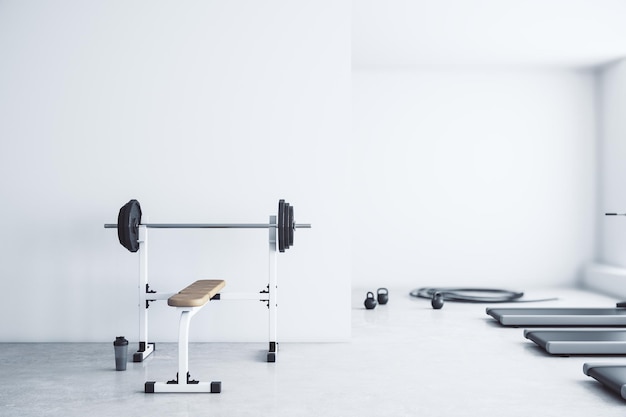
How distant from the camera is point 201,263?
4.88m

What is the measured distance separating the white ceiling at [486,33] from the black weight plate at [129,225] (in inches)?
107

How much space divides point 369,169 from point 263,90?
365cm

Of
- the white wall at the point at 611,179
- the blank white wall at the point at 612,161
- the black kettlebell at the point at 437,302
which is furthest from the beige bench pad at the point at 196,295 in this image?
the blank white wall at the point at 612,161

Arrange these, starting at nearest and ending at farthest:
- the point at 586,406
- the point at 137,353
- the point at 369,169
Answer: the point at 586,406 < the point at 137,353 < the point at 369,169

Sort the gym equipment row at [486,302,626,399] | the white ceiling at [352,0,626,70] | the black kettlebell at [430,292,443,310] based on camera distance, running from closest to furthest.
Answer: the gym equipment row at [486,302,626,399] < the white ceiling at [352,0,626,70] < the black kettlebell at [430,292,443,310]

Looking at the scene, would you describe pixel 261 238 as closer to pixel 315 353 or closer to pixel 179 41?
pixel 315 353

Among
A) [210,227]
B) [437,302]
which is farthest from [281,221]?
[437,302]

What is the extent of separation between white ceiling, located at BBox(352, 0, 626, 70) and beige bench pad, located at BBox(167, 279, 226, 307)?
292cm

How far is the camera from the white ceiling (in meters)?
5.88

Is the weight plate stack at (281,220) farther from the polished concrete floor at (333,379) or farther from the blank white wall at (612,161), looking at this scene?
the blank white wall at (612,161)

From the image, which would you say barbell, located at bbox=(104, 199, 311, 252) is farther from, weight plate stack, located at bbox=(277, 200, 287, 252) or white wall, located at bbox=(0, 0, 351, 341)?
white wall, located at bbox=(0, 0, 351, 341)

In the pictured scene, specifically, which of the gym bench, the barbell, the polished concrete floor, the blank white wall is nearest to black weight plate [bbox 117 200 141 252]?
the barbell

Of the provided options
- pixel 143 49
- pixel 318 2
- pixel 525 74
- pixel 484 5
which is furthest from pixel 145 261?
pixel 525 74

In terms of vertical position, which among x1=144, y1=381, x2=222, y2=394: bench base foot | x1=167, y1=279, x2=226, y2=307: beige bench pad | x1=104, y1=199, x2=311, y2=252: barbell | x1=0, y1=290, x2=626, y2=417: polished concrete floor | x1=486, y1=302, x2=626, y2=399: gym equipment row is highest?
x1=104, y1=199, x2=311, y2=252: barbell
